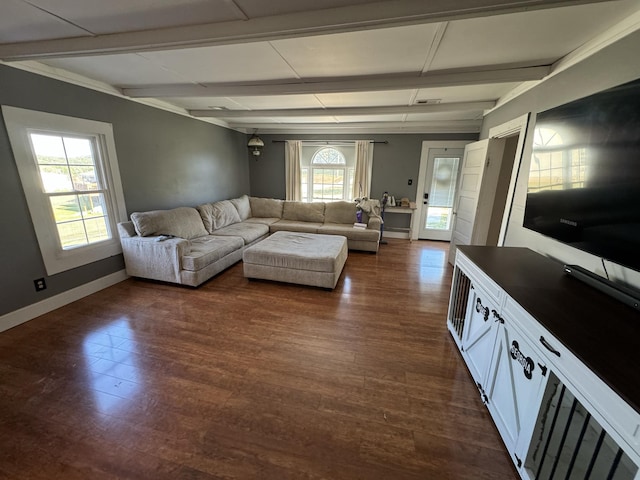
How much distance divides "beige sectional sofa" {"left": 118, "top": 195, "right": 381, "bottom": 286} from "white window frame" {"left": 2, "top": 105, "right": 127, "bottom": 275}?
9.9 inches

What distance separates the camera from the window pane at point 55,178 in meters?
2.48

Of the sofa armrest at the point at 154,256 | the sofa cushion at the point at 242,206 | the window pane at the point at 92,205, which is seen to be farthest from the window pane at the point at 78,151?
the sofa cushion at the point at 242,206

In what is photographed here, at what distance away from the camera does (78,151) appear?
2771 mm

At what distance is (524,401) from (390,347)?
3.30 ft

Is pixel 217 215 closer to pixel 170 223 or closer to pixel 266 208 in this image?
pixel 170 223

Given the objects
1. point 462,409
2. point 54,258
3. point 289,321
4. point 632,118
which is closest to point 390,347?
point 462,409

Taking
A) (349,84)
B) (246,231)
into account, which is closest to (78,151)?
(246,231)

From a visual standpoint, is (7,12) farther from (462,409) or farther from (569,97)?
(569,97)

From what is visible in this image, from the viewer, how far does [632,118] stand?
48.8 inches

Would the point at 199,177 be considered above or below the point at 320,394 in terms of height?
above

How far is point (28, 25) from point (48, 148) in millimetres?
1240

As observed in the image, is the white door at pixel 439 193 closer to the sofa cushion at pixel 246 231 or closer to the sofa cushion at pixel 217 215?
the sofa cushion at pixel 246 231

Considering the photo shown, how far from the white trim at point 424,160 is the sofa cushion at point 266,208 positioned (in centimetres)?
293

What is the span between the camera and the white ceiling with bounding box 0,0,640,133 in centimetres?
142
